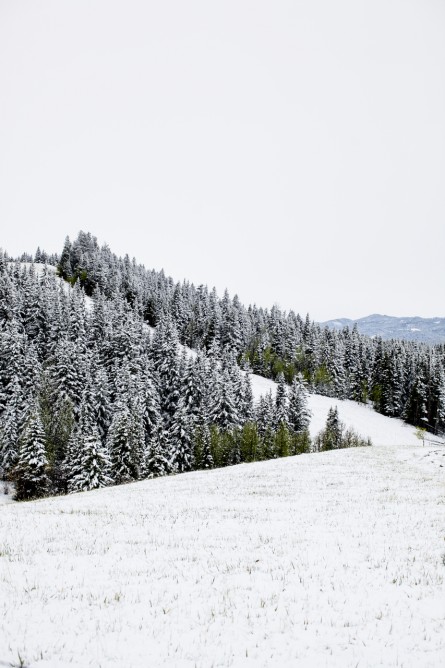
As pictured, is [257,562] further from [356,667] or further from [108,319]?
[108,319]

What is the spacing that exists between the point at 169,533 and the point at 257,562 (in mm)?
3887

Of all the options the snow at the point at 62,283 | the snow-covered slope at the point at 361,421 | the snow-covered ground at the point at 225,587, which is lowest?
the snow-covered slope at the point at 361,421

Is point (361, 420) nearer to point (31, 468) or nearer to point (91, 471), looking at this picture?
point (91, 471)

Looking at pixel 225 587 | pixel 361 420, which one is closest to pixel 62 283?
pixel 361 420

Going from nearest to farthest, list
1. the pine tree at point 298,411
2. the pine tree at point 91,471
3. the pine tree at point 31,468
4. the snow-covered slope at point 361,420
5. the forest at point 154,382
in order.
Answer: the pine tree at point 91,471, the pine tree at point 31,468, the forest at point 154,382, the pine tree at point 298,411, the snow-covered slope at point 361,420

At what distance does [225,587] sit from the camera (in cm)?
776

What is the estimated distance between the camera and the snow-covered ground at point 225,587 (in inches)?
223

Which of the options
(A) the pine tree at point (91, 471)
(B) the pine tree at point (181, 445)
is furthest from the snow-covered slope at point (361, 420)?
(A) the pine tree at point (91, 471)

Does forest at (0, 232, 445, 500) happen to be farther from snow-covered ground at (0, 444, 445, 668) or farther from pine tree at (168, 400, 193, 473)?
snow-covered ground at (0, 444, 445, 668)

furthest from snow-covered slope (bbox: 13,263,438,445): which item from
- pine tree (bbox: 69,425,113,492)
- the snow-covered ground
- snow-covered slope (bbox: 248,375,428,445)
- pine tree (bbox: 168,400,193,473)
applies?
the snow-covered ground

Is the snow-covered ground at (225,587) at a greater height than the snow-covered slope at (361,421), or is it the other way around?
the snow-covered ground at (225,587)

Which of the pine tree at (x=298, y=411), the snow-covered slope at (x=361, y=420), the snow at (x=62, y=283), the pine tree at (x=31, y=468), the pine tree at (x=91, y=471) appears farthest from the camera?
the snow at (x=62, y=283)

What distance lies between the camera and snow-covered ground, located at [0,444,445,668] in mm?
5660

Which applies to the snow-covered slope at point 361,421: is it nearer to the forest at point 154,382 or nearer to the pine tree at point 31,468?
the forest at point 154,382
